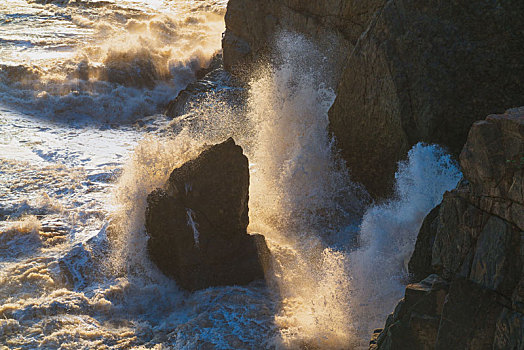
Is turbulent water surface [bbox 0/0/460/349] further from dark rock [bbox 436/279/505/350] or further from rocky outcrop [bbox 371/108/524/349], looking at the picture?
dark rock [bbox 436/279/505/350]

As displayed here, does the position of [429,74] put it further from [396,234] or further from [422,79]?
[396,234]

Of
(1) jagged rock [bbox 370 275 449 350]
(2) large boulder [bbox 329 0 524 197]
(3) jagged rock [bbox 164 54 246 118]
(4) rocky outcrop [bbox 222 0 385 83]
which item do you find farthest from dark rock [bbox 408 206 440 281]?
(3) jagged rock [bbox 164 54 246 118]

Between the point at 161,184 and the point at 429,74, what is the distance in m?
3.67

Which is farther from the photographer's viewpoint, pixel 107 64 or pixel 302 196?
pixel 107 64

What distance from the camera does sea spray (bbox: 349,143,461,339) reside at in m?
5.60

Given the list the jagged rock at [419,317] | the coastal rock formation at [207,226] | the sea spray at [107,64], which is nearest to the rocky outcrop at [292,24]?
the sea spray at [107,64]

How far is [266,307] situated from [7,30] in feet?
54.4

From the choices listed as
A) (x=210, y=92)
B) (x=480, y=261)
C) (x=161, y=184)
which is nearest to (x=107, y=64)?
(x=210, y=92)

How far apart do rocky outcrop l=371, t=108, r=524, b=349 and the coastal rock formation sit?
2.64m

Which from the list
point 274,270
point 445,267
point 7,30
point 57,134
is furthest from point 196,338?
point 7,30

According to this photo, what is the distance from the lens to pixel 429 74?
21.2 feet

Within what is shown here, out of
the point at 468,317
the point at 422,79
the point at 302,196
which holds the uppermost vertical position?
the point at 422,79

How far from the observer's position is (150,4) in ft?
75.8

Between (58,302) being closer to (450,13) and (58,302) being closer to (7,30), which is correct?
(450,13)
